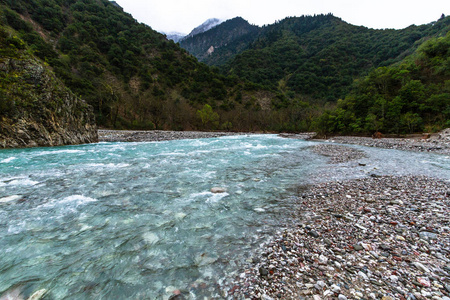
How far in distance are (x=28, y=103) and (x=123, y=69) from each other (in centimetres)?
7348

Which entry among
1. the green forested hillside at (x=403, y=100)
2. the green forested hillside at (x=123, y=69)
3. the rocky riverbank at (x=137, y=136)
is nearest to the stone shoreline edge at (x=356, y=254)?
the rocky riverbank at (x=137, y=136)

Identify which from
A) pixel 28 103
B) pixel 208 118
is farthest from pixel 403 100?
pixel 208 118

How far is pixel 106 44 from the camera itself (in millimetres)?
78938

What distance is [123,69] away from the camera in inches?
3083

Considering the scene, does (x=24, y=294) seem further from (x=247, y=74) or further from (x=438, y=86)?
(x=247, y=74)

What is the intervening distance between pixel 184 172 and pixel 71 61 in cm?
8045

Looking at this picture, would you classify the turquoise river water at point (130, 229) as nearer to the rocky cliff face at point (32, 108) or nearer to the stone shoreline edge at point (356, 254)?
the stone shoreline edge at point (356, 254)

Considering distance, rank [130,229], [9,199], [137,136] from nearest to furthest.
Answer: [130,229]
[9,199]
[137,136]

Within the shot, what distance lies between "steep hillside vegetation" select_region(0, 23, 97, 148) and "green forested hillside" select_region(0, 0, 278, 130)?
30933mm

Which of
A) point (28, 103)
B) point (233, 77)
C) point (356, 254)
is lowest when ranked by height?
point (356, 254)

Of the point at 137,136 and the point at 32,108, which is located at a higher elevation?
the point at 32,108

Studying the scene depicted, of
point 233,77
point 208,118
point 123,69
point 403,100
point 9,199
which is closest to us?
point 9,199

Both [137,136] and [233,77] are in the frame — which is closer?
[137,136]

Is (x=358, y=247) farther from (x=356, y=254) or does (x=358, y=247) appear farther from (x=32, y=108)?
(x=32, y=108)
